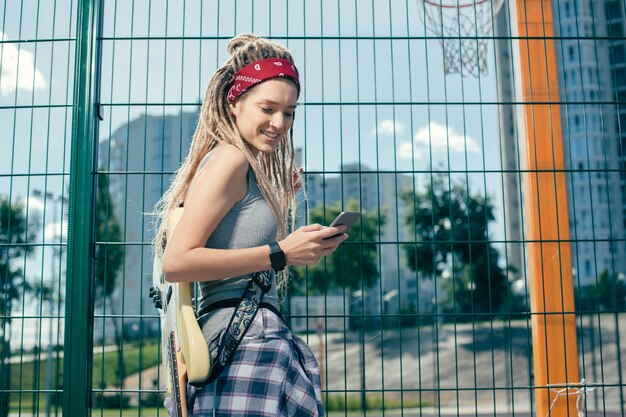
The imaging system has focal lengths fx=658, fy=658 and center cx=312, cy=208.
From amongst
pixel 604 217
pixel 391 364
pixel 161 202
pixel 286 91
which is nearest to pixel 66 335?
pixel 161 202

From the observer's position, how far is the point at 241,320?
1494 millimetres

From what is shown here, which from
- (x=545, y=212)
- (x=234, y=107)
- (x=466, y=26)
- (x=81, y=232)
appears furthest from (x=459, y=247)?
(x=234, y=107)

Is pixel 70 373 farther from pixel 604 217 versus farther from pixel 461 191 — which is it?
pixel 604 217

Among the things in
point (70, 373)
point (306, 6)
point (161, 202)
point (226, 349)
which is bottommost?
point (70, 373)

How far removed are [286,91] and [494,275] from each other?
3030 centimetres

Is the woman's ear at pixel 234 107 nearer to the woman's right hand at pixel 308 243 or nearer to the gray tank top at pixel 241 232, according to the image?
the gray tank top at pixel 241 232

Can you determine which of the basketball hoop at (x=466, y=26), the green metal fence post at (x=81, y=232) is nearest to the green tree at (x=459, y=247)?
the basketball hoop at (x=466, y=26)

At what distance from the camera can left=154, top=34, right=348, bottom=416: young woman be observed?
4.80ft

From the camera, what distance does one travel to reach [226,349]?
58.4 inches

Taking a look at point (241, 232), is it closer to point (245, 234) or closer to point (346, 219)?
point (245, 234)

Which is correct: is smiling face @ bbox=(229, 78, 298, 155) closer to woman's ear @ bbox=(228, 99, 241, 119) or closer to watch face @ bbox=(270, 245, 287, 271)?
woman's ear @ bbox=(228, 99, 241, 119)

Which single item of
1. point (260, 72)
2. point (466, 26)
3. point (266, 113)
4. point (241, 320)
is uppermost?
point (466, 26)

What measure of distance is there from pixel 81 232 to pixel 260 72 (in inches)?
72.3

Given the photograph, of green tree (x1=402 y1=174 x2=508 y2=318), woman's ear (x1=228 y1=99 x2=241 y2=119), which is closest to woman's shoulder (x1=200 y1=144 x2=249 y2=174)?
woman's ear (x1=228 y1=99 x2=241 y2=119)
